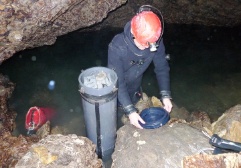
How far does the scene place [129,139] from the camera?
3.83 metres

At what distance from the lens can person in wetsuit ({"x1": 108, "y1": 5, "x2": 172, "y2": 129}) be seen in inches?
131

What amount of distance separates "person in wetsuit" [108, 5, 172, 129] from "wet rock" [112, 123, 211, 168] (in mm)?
246

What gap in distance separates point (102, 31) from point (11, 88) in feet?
13.9

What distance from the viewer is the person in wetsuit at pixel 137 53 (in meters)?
3.34

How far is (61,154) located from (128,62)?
162cm

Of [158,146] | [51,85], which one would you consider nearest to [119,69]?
[158,146]

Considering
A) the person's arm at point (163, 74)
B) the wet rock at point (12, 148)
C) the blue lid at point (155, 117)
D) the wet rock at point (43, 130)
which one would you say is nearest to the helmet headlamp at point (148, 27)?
the person's arm at point (163, 74)

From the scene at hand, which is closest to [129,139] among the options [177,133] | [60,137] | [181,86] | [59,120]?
[177,133]

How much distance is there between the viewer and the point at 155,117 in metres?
3.89

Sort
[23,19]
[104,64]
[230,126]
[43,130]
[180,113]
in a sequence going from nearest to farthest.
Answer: [230,126]
[23,19]
[43,130]
[180,113]
[104,64]

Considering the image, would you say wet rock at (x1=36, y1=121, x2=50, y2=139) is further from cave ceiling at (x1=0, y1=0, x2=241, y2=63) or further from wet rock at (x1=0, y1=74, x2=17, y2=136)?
cave ceiling at (x1=0, y1=0, x2=241, y2=63)

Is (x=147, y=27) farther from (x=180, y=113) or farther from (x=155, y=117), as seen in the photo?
(x=180, y=113)

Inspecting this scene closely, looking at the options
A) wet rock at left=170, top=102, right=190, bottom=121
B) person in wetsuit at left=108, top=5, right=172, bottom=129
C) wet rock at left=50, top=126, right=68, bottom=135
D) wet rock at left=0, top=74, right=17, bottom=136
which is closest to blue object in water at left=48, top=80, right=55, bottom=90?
wet rock at left=0, top=74, right=17, bottom=136

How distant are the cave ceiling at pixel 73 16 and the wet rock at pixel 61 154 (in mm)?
2427
